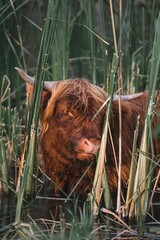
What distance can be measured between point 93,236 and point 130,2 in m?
2.58

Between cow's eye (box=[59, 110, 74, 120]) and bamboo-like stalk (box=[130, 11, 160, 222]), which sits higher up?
cow's eye (box=[59, 110, 74, 120])

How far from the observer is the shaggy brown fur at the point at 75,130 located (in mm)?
5160

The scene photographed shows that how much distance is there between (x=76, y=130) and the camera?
5.17 meters

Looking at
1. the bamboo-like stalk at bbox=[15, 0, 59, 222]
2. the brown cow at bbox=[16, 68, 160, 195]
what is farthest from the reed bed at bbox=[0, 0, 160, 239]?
the brown cow at bbox=[16, 68, 160, 195]

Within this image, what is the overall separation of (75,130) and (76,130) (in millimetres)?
10

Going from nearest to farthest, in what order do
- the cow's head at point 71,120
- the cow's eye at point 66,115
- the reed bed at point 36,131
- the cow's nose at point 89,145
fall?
1. the reed bed at point 36,131
2. the cow's nose at point 89,145
3. the cow's head at point 71,120
4. the cow's eye at point 66,115

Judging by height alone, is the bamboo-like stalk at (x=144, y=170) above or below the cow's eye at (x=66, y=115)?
below

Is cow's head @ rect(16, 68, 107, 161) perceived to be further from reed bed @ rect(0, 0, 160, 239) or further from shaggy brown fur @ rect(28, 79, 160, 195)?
reed bed @ rect(0, 0, 160, 239)

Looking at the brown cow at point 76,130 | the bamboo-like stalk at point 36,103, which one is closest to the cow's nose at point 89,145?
the brown cow at point 76,130

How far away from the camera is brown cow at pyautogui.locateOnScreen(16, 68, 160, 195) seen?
513cm

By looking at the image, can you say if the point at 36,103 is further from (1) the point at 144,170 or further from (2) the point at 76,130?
(1) the point at 144,170

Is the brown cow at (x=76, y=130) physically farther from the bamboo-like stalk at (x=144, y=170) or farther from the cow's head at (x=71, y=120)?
the bamboo-like stalk at (x=144, y=170)

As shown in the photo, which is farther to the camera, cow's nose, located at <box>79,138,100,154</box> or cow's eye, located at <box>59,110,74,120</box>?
cow's eye, located at <box>59,110,74,120</box>

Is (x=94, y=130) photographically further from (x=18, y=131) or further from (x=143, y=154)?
(x=18, y=131)
